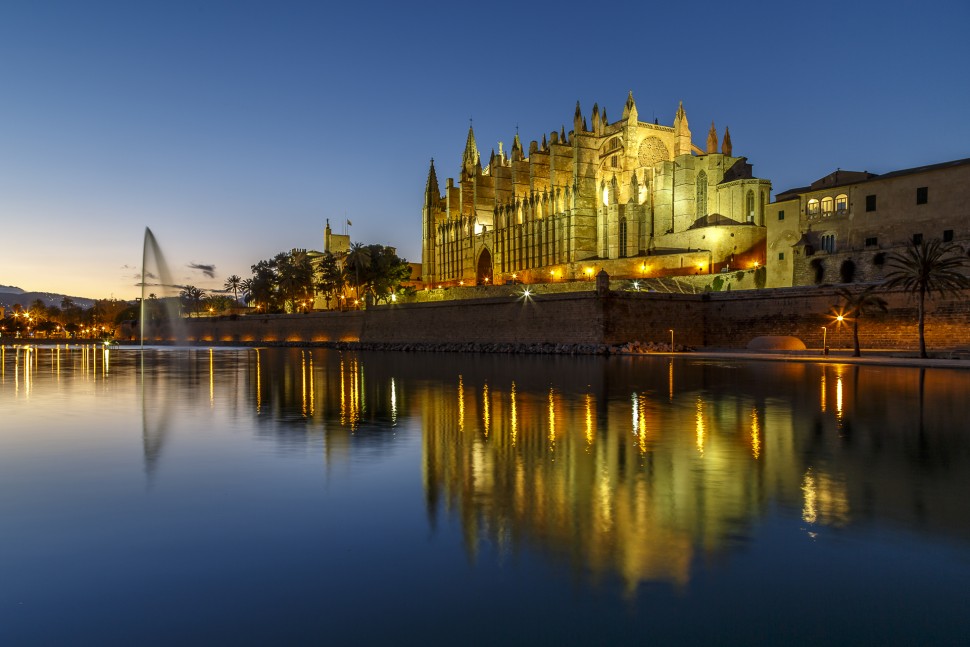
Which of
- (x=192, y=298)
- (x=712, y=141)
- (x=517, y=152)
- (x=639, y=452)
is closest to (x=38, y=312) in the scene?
(x=192, y=298)

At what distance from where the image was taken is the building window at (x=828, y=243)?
46062 mm

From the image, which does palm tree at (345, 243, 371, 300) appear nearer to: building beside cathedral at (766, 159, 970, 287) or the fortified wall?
the fortified wall

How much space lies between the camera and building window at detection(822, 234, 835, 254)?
46062 millimetres

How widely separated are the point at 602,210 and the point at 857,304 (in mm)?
34851

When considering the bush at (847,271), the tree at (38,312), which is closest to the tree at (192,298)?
the tree at (38,312)

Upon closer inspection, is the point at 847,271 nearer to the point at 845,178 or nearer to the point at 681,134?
the point at 845,178

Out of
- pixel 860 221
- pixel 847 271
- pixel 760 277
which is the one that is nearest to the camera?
pixel 847 271

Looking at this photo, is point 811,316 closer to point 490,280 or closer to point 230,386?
point 230,386

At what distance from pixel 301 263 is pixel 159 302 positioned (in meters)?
52.2

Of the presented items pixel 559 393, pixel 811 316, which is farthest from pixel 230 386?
pixel 811 316

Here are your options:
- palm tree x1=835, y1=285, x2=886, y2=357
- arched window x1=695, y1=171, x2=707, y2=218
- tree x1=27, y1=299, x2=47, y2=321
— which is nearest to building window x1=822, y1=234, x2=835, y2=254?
palm tree x1=835, y1=285, x2=886, y2=357

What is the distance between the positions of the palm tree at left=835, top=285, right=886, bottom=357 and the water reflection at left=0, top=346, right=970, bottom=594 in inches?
569

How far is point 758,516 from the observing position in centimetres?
600

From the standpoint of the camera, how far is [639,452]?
356 inches
